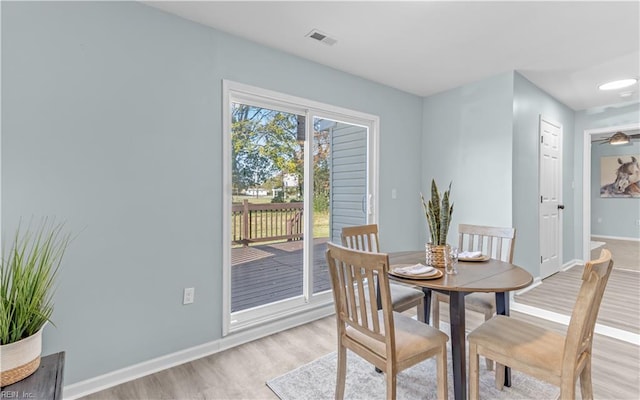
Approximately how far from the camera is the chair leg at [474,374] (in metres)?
1.54

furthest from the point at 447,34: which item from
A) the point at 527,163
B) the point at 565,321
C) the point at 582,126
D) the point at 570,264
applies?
the point at 570,264

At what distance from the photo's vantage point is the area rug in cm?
186

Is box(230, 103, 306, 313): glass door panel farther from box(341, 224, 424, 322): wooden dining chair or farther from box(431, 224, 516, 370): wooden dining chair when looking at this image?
box(431, 224, 516, 370): wooden dining chair

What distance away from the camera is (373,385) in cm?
196

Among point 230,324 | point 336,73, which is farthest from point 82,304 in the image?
point 336,73

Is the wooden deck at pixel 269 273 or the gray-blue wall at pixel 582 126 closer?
the wooden deck at pixel 269 273

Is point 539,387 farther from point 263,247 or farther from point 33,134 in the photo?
point 33,134

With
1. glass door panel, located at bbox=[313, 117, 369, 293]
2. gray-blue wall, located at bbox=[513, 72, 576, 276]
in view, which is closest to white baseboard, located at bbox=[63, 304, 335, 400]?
glass door panel, located at bbox=[313, 117, 369, 293]

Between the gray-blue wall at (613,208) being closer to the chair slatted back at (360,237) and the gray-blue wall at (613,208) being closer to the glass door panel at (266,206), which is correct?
the chair slatted back at (360,237)

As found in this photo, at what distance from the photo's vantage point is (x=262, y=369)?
216 centimetres

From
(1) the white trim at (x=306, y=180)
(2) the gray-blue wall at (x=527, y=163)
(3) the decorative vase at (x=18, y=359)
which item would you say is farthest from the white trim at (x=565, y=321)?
(3) the decorative vase at (x=18, y=359)

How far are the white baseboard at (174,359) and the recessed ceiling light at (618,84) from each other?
4234 millimetres

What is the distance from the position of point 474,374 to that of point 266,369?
1318 millimetres

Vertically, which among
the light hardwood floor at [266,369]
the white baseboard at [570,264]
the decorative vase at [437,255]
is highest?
the decorative vase at [437,255]
